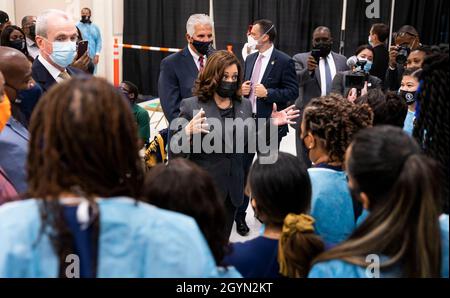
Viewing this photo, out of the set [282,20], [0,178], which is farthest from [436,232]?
[282,20]

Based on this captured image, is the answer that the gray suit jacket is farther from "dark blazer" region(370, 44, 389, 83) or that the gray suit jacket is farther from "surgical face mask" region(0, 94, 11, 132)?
"surgical face mask" region(0, 94, 11, 132)

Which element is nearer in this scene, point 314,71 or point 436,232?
point 436,232

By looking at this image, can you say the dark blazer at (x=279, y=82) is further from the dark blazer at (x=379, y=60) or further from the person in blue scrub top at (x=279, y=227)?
the person in blue scrub top at (x=279, y=227)

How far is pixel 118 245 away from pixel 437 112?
1059 millimetres

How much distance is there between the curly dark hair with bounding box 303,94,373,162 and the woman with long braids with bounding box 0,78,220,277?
1048 millimetres

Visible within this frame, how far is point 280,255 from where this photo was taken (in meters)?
1.52

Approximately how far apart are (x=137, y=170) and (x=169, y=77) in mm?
2421

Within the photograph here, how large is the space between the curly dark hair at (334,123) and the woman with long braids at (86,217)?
1048 mm

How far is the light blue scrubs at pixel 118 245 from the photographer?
1.06 metres

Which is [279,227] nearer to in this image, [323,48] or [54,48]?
[54,48]

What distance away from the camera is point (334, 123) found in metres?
2.01

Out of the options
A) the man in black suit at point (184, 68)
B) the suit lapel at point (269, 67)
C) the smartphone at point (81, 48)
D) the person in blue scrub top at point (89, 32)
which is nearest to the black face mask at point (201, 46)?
the man in black suit at point (184, 68)

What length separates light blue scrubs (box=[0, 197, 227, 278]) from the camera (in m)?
1.06
